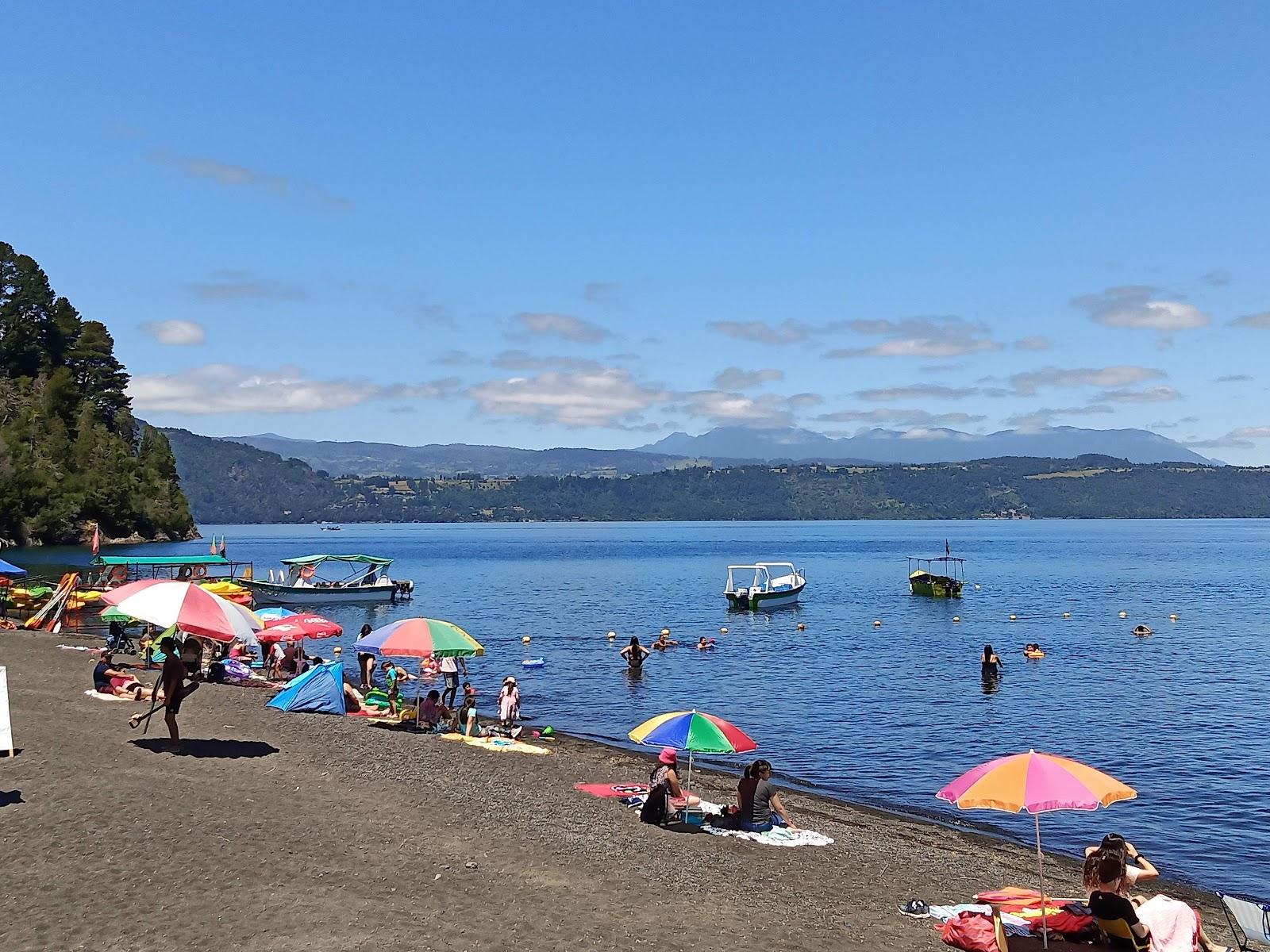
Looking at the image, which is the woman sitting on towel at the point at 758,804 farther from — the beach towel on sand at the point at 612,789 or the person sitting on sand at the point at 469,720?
the person sitting on sand at the point at 469,720

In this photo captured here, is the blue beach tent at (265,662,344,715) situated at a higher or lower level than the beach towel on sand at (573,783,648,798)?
higher

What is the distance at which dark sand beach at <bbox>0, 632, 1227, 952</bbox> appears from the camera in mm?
11383

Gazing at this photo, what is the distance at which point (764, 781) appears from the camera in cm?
1830

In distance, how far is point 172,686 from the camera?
62.8ft

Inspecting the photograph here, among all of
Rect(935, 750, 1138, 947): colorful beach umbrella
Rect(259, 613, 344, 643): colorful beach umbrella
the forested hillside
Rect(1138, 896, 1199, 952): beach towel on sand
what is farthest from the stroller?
the forested hillside

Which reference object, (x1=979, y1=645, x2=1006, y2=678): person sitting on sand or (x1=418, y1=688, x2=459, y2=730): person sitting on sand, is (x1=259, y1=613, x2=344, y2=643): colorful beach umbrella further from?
(x1=979, y1=645, x2=1006, y2=678): person sitting on sand

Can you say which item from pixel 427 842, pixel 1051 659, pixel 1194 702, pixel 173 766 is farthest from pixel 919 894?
pixel 1051 659

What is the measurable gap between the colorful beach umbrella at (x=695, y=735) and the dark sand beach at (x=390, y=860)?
144 centimetres

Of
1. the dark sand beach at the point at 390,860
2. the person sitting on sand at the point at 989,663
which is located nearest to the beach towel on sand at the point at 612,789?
the dark sand beach at the point at 390,860

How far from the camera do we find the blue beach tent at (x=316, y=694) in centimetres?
2664

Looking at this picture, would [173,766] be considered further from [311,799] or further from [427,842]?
[427,842]

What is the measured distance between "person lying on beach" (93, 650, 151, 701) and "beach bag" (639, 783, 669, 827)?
1340 cm

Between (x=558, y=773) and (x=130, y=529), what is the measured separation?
133 metres

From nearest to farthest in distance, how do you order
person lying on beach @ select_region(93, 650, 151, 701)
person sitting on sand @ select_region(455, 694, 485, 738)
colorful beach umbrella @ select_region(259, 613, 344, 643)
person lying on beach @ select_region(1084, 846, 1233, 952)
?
person lying on beach @ select_region(1084, 846, 1233, 952) < person lying on beach @ select_region(93, 650, 151, 701) < person sitting on sand @ select_region(455, 694, 485, 738) < colorful beach umbrella @ select_region(259, 613, 344, 643)
